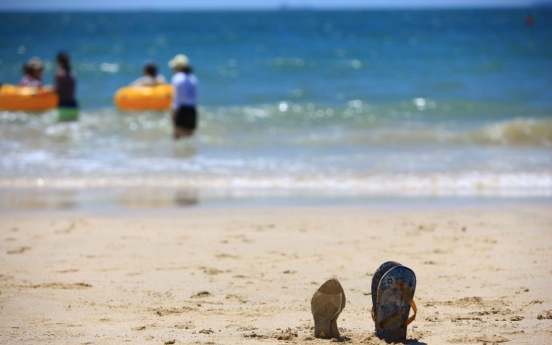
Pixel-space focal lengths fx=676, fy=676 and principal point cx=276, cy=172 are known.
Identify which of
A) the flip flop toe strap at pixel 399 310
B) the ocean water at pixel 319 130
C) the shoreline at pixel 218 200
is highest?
the ocean water at pixel 319 130

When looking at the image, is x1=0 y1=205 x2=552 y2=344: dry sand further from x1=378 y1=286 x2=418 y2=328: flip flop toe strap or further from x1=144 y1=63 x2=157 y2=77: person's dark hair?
x1=144 y1=63 x2=157 y2=77: person's dark hair

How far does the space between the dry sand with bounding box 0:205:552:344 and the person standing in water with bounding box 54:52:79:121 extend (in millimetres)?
5415

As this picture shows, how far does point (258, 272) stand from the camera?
4.25m

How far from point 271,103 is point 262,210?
28.5 feet

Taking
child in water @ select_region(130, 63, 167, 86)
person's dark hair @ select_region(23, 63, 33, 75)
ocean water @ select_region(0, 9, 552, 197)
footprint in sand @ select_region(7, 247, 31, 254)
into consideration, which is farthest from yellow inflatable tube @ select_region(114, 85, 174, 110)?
footprint in sand @ select_region(7, 247, 31, 254)

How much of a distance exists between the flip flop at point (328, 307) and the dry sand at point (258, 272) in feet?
0.21

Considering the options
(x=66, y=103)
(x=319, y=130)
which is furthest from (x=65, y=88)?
(x=319, y=130)

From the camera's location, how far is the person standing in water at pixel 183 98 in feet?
29.5

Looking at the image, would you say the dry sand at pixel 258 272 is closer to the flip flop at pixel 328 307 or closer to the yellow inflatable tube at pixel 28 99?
the flip flop at pixel 328 307

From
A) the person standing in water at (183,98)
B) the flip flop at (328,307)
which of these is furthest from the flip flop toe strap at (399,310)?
the person standing in water at (183,98)

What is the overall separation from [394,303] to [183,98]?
6.57 m

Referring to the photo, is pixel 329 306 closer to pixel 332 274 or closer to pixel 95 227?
pixel 332 274

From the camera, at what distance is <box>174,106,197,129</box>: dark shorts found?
30.8 feet

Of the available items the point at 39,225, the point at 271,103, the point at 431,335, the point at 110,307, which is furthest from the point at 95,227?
the point at 271,103
